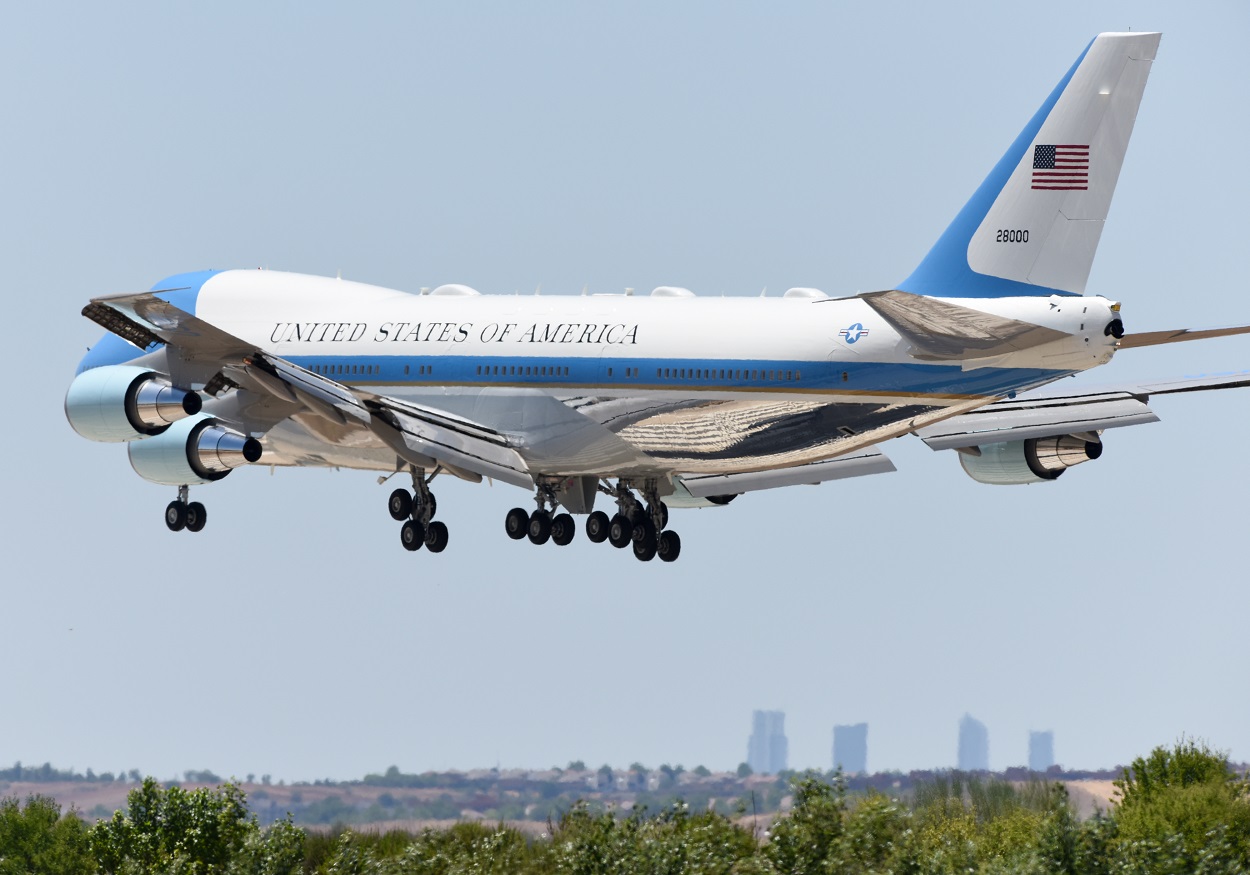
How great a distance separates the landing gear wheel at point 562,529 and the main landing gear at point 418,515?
2.80 metres

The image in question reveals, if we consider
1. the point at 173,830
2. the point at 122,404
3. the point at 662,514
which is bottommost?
the point at 173,830

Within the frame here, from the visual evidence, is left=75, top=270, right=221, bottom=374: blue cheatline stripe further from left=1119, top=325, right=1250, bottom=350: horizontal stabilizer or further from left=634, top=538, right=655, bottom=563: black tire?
left=1119, top=325, right=1250, bottom=350: horizontal stabilizer

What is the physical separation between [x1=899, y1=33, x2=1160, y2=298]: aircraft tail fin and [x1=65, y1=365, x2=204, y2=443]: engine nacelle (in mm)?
18461

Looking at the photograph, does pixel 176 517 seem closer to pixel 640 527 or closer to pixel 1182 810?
pixel 640 527

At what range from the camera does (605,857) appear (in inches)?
1822

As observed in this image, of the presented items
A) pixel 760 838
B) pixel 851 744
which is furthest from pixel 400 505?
pixel 851 744

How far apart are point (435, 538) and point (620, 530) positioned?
497cm

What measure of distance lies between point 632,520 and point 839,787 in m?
14.3

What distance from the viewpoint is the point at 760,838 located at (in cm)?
5166

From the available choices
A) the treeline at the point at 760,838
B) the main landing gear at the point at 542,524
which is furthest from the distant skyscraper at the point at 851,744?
the main landing gear at the point at 542,524

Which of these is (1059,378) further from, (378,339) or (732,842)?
(378,339)

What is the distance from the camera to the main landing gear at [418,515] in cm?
5331

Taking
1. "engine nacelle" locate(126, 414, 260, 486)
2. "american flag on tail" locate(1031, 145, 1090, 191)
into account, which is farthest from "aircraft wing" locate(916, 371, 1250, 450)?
"engine nacelle" locate(126, 414, 260, 486)

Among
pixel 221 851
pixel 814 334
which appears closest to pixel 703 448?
pixel 814 334
